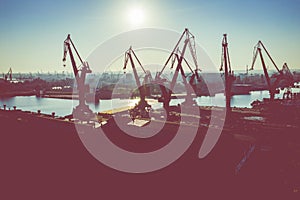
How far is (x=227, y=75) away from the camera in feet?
88.7

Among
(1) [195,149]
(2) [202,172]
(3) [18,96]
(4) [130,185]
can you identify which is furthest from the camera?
(3) [18,96]

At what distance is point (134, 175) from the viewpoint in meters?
8.07

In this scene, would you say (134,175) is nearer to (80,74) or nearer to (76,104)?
(80,74)

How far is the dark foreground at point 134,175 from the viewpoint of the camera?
23.6ft

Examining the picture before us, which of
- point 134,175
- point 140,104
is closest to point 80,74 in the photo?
point 140,104

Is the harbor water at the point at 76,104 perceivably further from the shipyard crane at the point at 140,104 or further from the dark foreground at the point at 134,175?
the dark foreground at the point at 134,175

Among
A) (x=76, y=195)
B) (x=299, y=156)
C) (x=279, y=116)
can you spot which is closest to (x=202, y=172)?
(x=76, y=195)

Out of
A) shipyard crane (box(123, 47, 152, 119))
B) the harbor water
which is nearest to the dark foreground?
shipyard crane (box(123, 47, 152, 119))

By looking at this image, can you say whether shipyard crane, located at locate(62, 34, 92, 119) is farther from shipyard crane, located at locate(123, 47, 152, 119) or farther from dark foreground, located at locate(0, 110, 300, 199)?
dark foreground, located at locate(0, 110, 300, 199)

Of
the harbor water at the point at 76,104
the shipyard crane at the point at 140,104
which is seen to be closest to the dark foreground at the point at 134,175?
the shipyard crane at the point at 140,104

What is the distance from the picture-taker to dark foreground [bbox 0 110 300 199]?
7185mm

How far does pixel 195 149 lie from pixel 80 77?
1936 cm

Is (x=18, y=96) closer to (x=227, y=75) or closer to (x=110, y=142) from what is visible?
(x=227, y=75)

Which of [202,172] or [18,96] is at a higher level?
[18,96]
